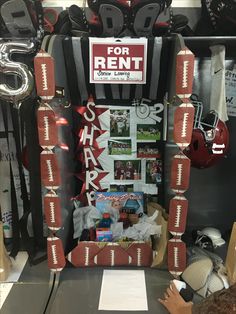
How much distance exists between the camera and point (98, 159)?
61.2 inches

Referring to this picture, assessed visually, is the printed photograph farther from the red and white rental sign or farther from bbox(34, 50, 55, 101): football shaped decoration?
bbox(34, 50, 55, 101): football shaped decoration

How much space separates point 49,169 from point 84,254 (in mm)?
428

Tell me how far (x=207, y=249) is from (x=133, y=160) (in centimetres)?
50

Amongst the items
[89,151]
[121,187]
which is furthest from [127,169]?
[89,151]

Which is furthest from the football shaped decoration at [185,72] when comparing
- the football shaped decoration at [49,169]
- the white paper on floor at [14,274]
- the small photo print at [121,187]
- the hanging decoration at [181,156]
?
the white paper on floor at [14,274]

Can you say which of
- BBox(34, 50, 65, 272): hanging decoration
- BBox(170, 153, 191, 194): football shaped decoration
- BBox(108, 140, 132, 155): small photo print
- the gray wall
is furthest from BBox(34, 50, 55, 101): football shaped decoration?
the gray wall

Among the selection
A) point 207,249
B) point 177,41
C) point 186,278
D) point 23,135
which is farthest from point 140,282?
point 177,41

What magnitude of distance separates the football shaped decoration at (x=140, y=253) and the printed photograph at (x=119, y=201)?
10.0 inches

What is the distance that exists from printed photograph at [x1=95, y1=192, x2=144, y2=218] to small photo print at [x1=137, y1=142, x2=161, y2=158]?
7.1 inches

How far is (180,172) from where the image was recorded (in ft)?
3.59

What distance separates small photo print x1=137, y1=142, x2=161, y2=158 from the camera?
1.55 meters

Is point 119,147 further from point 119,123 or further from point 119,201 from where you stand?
point 119,201

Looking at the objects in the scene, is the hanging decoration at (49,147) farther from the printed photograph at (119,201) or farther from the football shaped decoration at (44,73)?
the printed photograph at (119,201)

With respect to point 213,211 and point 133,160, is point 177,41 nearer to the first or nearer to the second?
point 133,160
